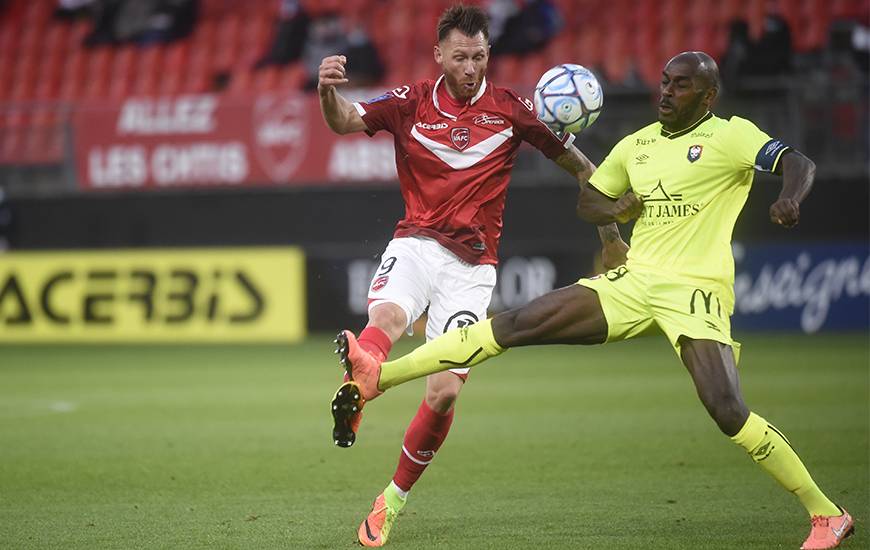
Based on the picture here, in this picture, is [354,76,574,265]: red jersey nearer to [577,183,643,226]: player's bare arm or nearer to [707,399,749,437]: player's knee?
[577,183,643,226]: player's bare arm

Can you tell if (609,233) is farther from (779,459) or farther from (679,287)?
(779,459)

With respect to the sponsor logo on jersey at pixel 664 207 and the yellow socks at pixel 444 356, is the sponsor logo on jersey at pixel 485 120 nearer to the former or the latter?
the sponsor logo on jersey at pixel 664 207

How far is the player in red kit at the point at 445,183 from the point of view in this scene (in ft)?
20.1

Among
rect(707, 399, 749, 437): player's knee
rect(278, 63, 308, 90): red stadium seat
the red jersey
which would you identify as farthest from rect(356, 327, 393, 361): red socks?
rect(278, 63, 308, 90): red stadium seat

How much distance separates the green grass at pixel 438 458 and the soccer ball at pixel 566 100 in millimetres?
1827

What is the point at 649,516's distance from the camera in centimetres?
633

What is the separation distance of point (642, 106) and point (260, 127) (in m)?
4.12

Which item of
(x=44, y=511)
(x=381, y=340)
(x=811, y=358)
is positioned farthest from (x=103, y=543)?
(x=811, y=358)

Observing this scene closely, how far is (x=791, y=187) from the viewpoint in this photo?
5.31 m

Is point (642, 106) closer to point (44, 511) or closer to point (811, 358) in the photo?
point (811, 358)

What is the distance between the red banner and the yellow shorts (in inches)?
371

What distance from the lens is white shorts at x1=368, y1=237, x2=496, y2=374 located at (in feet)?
20.0

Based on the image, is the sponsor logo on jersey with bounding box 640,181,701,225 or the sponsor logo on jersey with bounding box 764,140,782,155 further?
the sponsor logo on jersey with bounding box 640,181,701,225

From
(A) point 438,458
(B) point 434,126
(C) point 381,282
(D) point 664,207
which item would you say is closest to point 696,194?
(D) point 664,207
